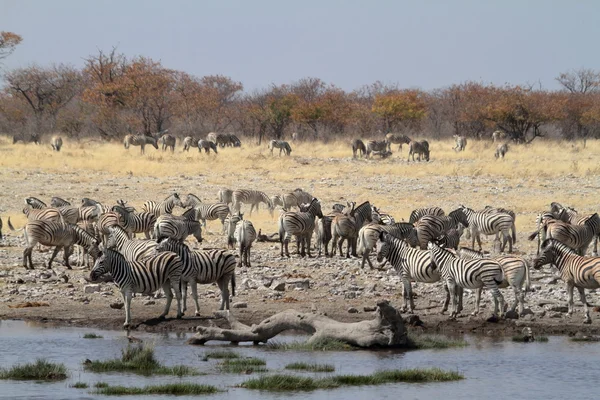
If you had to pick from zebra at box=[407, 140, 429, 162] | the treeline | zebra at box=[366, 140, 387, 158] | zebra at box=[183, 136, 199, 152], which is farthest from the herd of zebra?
the treeline

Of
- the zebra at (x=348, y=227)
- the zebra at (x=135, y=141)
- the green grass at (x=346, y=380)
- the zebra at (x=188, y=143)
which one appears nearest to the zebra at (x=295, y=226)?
the zebra at (x=348, y=227)

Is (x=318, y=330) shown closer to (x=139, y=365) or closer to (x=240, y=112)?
(x=139, y=365)

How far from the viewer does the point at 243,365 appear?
12266mm

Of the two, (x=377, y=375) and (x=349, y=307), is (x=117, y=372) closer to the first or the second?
(x=377, y=375)

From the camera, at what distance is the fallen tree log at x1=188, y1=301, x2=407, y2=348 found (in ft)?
42.6

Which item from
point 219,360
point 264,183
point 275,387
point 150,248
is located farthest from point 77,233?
point 264,183

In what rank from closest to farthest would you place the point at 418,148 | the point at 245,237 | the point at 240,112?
the point at 245,237 < the point at 418,148 < the point at 240,112

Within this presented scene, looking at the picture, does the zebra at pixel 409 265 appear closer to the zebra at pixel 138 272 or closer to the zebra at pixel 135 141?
the zebra at pixel 138 272

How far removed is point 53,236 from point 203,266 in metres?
5.23

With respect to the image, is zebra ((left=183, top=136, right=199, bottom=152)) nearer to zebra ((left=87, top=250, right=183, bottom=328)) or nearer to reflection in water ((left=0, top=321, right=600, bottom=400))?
reflection in water ((left=0, top=321, right=600, bottom=400))

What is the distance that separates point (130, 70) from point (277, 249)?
36158 mm

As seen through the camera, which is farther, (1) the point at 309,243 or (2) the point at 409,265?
(1) the point at 309,243

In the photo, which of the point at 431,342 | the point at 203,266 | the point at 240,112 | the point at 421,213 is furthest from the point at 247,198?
Answer: the point at 240,112

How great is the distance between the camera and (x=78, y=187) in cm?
3112
